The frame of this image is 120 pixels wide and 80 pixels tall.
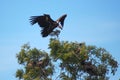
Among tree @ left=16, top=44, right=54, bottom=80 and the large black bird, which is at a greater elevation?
tree @ left=16, top=44, right=54, bottom=80

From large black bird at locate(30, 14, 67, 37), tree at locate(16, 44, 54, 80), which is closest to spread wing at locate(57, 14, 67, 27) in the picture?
large black bird at locate(30, 14, 67, 37)

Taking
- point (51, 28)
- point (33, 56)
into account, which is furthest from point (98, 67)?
point (51, 28)

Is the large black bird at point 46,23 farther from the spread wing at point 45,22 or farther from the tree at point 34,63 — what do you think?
the tree at point 34,63

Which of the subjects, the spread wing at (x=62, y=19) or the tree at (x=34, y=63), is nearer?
the spread wing at (x=62, y=19)

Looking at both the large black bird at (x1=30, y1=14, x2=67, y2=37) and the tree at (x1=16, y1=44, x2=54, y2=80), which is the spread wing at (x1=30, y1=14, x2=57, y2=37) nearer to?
the large black bird at (x1=30, y1=14, x2=67, y2=37)

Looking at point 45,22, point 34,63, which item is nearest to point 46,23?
point 45,22

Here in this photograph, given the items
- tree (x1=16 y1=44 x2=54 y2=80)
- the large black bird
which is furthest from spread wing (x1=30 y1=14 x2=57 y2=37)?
A: tree (x1=16 y1=44 x2=54 y2=80)

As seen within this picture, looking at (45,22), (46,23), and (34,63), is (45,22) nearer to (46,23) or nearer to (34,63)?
(46,23)

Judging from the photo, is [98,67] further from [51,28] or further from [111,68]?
[51,28]

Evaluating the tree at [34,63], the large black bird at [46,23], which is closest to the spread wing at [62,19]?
the large black bird at [46,23]

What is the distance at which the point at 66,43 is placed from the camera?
26.7m

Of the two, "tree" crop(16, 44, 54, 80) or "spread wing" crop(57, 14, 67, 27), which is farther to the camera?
"tree" crop(16, 44, 54, 80)

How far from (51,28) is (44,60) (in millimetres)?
8290

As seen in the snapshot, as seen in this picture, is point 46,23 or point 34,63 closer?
point 46,23
